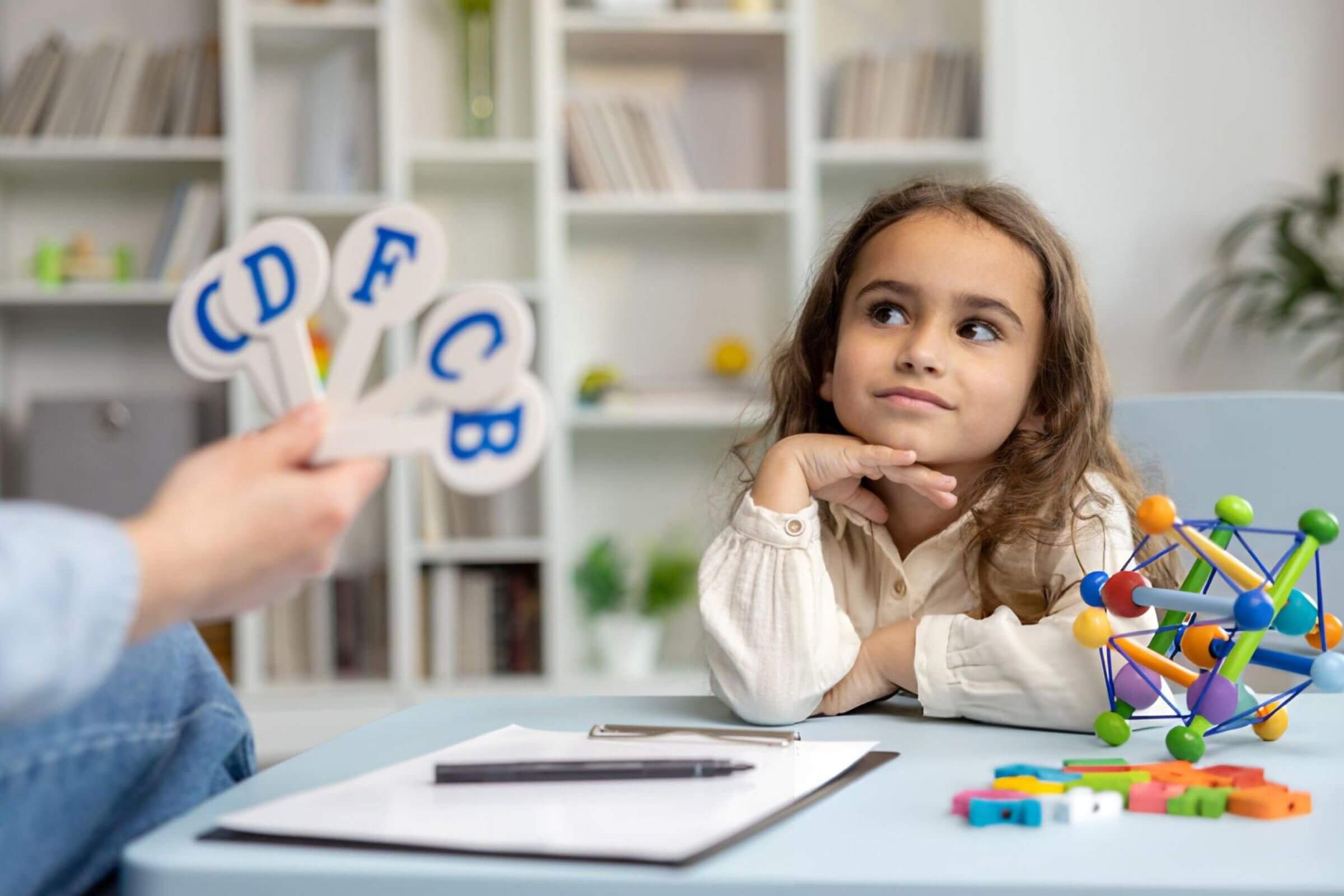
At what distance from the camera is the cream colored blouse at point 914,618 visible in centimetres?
88

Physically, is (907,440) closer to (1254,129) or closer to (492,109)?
(492,109)

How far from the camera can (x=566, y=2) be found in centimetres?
309

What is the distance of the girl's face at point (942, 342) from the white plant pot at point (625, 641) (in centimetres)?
191

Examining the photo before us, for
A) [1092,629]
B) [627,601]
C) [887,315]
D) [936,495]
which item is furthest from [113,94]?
[1092,629]

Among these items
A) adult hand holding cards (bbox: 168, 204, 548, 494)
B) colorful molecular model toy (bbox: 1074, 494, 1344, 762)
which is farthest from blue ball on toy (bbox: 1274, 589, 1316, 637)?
adult hand holding cards (bbox: 168, 204, 548, 494)

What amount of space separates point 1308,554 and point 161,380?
9.27ft

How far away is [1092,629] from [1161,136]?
8.95 ft

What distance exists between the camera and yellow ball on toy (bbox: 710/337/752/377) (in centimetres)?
303

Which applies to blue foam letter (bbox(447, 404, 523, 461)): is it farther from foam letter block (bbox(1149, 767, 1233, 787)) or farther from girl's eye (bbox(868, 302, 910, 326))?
girl's eye (bbox(868, 302, 910, 326))

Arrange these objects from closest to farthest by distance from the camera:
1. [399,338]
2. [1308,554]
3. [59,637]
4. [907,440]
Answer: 1. [59,637]
2. [1308,554]
3. [907,440]
4. [399,338]

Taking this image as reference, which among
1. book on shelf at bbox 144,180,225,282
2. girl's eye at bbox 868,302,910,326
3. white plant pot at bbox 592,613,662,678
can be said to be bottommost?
white plant pot at bbox 592,613,662,678

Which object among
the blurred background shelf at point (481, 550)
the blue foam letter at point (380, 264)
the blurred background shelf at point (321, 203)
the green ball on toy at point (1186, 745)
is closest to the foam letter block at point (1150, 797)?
the green ball on toy at point (1186, 745)

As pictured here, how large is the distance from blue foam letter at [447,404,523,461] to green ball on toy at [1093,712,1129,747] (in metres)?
0.41

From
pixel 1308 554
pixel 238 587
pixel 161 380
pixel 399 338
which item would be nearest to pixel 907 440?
pixel 1308 554
